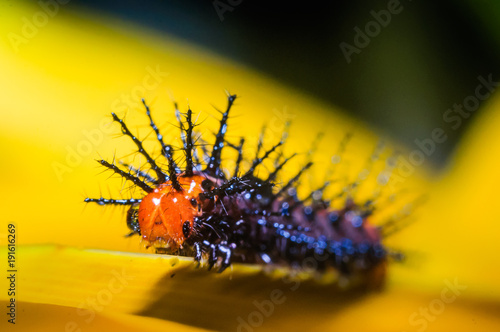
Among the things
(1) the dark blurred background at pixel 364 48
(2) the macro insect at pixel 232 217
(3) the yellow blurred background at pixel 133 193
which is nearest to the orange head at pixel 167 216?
(2) the macro insect at pixel 232 217

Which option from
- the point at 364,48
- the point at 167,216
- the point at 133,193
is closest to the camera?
the point at 167,216

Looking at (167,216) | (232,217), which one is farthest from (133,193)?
(232,217)

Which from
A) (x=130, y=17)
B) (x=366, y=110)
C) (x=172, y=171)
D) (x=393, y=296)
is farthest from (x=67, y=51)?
(x=366, y=110)

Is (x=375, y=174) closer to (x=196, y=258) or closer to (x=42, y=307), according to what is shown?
(x=196, y=258)

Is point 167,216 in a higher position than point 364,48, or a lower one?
lower

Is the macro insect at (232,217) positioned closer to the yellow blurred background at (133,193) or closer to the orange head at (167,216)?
the orange head at (167,216)

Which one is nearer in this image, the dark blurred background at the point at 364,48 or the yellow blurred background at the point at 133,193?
the yellow blurred background at the point at 133,193

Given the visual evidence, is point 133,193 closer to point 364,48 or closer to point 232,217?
point 232,217
